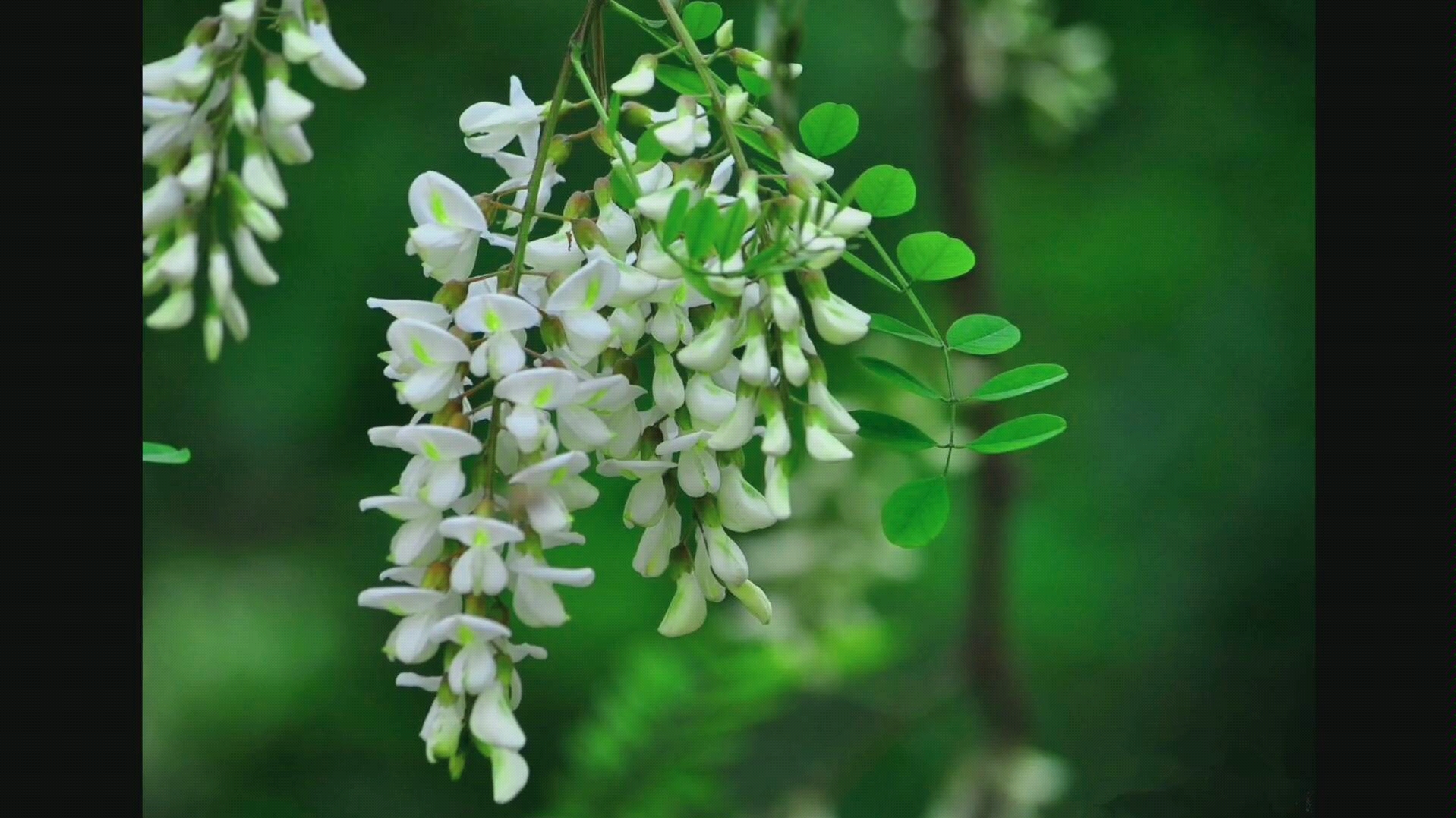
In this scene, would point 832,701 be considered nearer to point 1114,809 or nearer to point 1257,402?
point 1114,809

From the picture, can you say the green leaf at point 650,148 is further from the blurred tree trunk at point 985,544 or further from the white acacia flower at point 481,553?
the blurred tree trunk at point 985,544

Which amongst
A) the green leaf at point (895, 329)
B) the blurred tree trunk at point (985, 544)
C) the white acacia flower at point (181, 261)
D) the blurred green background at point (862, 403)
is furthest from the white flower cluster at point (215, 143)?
the blurred green background at point (862, 403)

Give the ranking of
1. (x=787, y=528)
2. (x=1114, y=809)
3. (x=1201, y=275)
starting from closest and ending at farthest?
(x=1114, y=809) < (x=787, y=528) < (x=1201, y=275)

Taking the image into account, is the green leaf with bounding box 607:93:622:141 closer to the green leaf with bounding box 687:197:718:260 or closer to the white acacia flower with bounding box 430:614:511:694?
the green leaf with bounding box 687:197:718:260

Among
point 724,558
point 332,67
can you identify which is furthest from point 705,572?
point 332,67

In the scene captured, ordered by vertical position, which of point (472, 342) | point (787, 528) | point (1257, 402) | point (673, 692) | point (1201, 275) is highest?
point (472, 342)

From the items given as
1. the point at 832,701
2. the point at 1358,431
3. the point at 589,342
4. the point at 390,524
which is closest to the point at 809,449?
the point at 589,342

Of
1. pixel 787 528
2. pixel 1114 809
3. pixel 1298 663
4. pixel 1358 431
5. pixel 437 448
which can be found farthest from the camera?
pixel 1298 663
